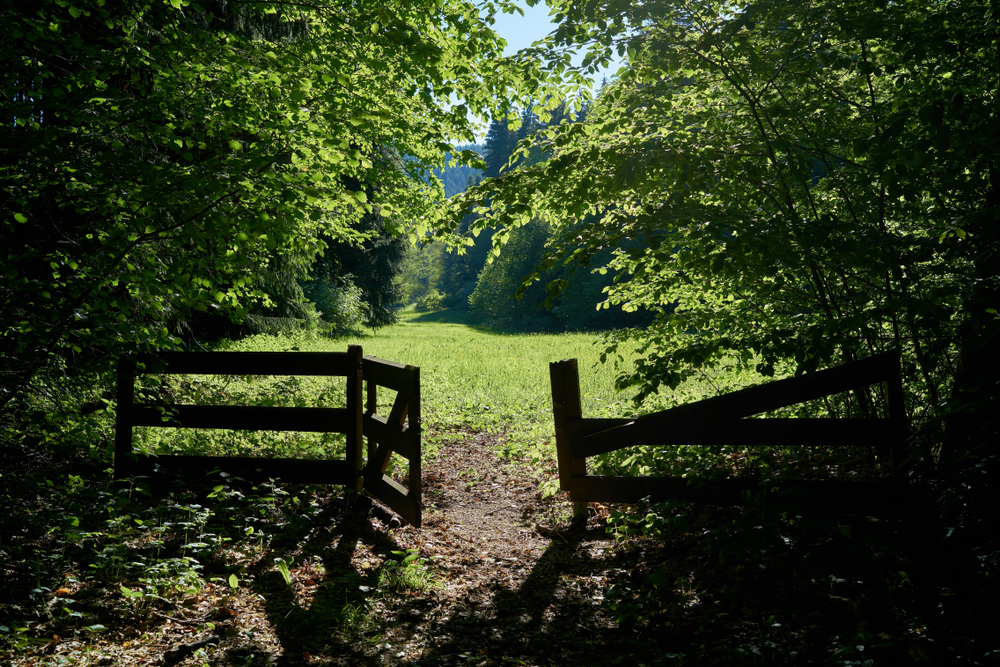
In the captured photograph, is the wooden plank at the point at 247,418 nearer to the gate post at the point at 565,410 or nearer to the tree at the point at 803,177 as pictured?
the gate post at the point at 565,410

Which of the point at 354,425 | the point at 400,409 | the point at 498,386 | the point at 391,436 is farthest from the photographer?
the point at 498,386

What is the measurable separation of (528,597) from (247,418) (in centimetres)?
339

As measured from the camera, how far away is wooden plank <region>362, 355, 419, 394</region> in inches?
224

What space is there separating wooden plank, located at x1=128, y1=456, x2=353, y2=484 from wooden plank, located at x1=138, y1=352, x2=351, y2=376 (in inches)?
35.4

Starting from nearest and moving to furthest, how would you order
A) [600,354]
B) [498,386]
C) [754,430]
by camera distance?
[754,430] < [600,354] < [498,386]

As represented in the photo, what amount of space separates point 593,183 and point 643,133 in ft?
Result: 1.98

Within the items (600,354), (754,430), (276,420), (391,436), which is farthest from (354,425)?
(754,430)

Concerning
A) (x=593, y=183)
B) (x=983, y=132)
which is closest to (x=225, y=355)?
(x=593, y=183)

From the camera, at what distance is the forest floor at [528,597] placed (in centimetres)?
330

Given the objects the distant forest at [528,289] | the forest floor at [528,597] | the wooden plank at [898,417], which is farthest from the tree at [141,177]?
the distant forest at [528,289]

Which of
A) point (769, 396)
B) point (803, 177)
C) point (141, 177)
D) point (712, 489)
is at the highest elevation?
A: point (141, 177)

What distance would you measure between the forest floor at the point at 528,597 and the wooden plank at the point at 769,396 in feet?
2.55

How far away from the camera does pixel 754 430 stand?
15.8 feet

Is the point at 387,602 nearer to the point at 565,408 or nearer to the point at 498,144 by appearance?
the point at 565,408
